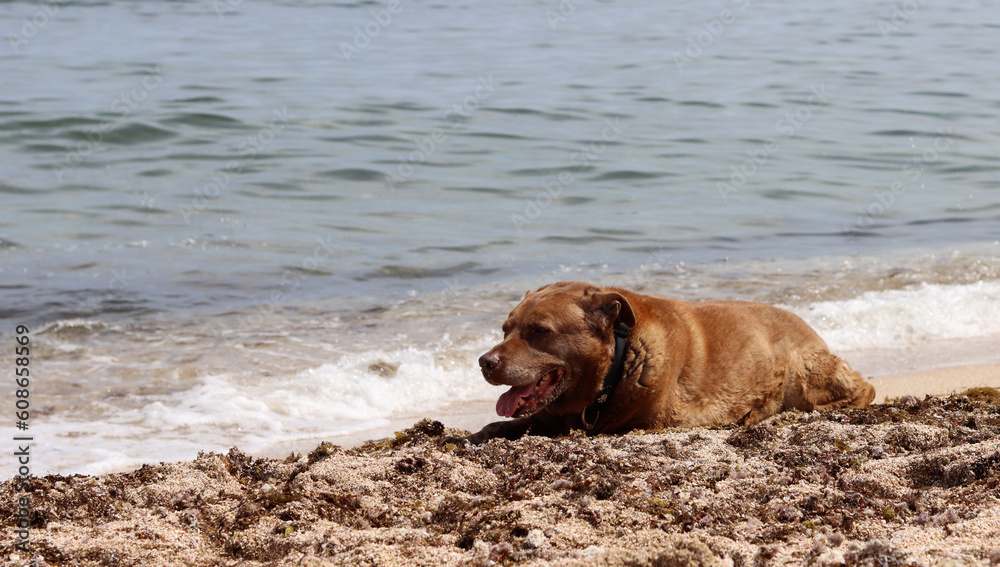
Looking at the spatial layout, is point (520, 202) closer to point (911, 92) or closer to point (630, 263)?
point (630, 263)

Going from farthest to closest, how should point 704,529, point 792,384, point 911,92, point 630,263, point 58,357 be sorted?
1. point 911,92
2. point 630,263
3. point 58,357
4. point 792,384
5. point 704,529

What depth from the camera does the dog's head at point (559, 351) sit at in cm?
475

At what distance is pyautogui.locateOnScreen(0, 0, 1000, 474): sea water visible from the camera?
22.5 ft

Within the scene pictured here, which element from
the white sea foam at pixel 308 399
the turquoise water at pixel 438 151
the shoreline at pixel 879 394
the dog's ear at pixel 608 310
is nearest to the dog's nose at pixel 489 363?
the dog's ear at pixel 608 310

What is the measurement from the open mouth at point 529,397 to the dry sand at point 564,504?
0.23m

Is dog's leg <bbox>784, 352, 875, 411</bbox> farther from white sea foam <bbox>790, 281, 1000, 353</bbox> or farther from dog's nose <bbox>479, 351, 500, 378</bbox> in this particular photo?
white sea foam <bbox>790, 281, 1000, 353</bbox>

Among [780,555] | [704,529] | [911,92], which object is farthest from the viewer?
[911,92]

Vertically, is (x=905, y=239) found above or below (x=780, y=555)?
below

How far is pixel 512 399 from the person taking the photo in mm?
4812

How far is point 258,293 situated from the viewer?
9.12 m

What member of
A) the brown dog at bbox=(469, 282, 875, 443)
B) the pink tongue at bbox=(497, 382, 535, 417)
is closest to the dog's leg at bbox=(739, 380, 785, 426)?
the brown dog at bbox=(469, 282, 875, 443)

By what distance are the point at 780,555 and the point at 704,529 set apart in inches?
12.5

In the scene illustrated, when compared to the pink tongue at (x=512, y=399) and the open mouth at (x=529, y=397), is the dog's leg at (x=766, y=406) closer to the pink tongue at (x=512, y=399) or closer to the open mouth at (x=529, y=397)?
the open mouth at (x=529, y=397)

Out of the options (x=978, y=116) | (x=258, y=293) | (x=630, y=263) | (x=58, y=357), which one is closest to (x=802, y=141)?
(x=978, y=116)
